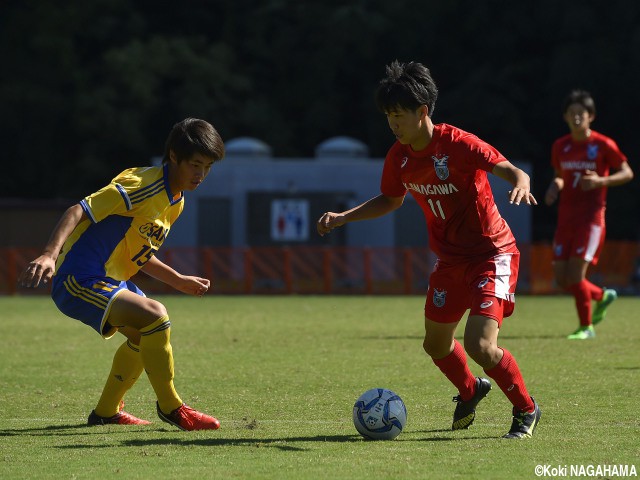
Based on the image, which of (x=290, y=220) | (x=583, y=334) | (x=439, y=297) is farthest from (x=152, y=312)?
(x=290, y=220)

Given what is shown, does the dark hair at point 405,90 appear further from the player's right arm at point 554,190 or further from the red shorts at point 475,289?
the player's right arm at point 554,190

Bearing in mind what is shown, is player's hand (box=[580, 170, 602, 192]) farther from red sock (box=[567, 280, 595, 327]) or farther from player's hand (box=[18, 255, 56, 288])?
player's hand (box=[18, 255, 56, 288])

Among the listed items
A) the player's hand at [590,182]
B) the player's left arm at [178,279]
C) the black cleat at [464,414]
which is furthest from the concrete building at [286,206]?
the black cleat at [464,414]

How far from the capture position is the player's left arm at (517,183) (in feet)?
20.1

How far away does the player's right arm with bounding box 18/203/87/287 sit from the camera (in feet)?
19.7

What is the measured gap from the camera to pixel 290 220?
28.6 meters

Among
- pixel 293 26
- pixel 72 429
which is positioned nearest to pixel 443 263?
pixel 72 429

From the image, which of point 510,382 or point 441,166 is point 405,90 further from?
point 510,382

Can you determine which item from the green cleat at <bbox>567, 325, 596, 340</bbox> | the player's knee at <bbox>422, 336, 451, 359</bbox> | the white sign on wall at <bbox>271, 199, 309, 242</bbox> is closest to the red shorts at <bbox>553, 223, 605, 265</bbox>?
the green cleat at <bbox>567, 325, 596, 340</bbox>

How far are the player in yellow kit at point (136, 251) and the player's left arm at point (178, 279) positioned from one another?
269mm

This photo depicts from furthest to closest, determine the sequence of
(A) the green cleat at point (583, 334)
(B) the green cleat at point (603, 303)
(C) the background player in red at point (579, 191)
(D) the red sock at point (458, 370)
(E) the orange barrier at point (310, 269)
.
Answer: (E) the orange barrier at point (310, 269) → (B) the green cleat at point (603, 303) → (A) the green cleat at point (583, 334) → (C) the background player in red at point (579, 191) → (D) the red sock at point (458, 370)

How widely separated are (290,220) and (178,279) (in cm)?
2115

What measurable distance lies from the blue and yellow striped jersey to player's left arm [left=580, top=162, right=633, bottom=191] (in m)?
5.90

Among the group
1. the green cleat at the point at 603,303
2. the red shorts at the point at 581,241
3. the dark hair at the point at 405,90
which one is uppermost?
the dark hair at the point at 405,90
